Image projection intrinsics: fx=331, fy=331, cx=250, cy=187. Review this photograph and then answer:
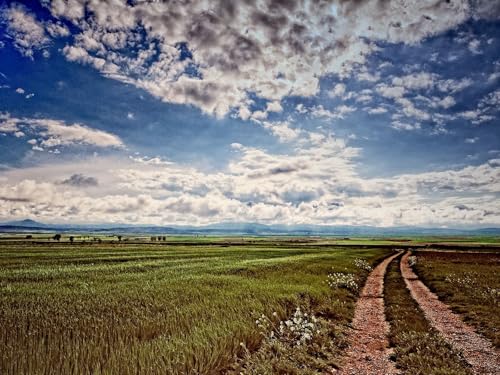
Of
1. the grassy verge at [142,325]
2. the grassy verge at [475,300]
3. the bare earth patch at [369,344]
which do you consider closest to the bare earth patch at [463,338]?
the grassy verge at [475,300]

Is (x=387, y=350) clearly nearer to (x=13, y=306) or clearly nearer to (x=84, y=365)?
(x=84, y=365)

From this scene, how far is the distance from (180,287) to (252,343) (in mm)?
9489

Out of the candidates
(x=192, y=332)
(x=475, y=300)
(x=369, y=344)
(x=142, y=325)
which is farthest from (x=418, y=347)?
(x=475, y=300)

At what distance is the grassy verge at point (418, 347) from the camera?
9406 millimetres

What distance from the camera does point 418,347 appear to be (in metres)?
11.0

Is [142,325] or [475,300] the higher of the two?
[142,325]

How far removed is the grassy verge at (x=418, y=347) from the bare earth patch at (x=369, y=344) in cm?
35

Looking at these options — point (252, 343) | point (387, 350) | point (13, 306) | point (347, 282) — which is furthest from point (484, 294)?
point (13, 306)

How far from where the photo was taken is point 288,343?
36.7 ft

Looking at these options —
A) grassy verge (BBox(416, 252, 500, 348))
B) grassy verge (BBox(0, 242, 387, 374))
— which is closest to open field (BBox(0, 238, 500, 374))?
grassy verge (BBox(0, 242, 387, 374))

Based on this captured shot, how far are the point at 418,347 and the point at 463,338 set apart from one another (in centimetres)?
363

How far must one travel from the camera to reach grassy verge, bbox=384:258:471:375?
30.9ft

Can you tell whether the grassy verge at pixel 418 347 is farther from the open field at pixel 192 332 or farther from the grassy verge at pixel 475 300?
the grassy verge at pixel 475 300

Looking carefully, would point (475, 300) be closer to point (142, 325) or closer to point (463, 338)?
point (463, 338)
